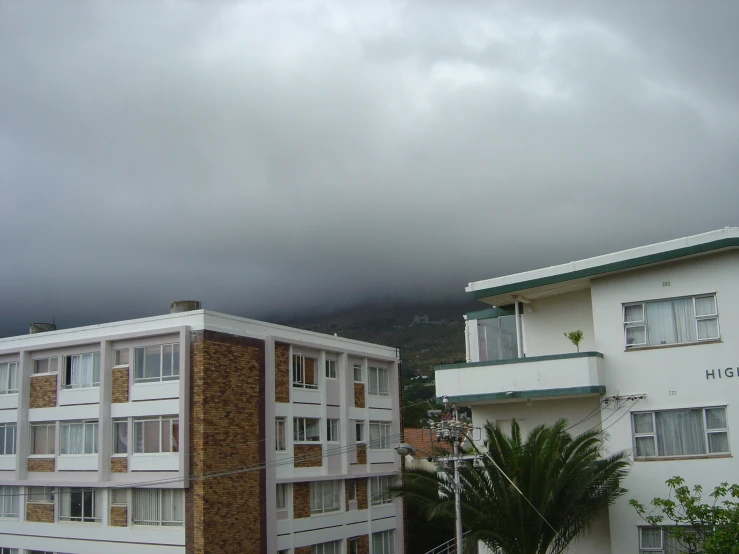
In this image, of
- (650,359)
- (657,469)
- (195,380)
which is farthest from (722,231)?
(195,380)

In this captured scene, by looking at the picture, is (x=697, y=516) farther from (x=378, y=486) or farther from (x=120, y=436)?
(x=378, y=486)

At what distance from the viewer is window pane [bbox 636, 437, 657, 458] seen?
2278 cm

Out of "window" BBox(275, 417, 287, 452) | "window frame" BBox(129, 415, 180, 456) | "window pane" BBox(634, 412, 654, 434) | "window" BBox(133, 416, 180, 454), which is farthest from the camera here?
"window" BBox(275, 417, 287, 452)

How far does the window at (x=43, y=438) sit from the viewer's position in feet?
126

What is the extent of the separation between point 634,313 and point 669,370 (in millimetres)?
1911

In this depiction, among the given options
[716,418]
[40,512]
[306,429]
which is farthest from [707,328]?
[40,512]

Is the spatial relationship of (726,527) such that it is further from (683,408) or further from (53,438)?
(53,438)

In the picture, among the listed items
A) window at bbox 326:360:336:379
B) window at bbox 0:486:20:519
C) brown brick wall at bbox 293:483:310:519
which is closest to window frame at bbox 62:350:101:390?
window at bbox 0:486:20:519

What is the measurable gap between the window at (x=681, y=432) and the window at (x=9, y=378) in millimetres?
30275

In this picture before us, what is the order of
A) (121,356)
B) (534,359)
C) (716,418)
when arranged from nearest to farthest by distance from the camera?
(716,418) → (534,359) → (121,356)

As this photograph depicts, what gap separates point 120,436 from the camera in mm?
36062

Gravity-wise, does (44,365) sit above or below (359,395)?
above

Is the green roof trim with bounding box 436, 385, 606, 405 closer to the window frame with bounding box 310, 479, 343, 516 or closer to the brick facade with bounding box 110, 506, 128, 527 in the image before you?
the window frame with bounding box 310, 479, 343, 516

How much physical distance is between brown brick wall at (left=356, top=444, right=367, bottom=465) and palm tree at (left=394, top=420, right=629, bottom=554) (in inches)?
851
